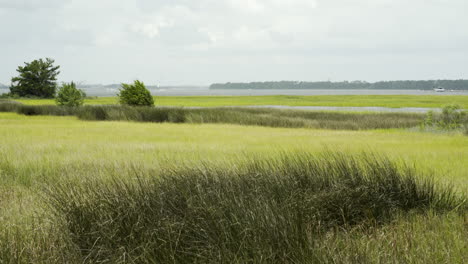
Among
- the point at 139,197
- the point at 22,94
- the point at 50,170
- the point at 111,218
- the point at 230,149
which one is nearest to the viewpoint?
the point at 111,218

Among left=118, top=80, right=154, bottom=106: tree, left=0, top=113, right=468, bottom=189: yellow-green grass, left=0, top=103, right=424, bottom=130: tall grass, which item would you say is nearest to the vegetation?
left=0, top=103, right=424, bottom=130: tall grass

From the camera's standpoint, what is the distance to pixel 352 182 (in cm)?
632

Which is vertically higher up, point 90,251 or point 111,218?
point 111,218

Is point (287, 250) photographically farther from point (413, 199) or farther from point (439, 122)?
point (439, 122)

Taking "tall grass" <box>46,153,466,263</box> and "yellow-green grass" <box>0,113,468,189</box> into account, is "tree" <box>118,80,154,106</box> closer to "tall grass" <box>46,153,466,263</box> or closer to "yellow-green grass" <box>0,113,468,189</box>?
"yellow-green grass" <box>0,113,468,189</box>

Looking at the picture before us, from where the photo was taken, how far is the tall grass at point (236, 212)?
428 centimetres

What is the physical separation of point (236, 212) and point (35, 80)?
231ft

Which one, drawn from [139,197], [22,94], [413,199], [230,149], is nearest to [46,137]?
[230,149]

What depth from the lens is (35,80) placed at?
221ft

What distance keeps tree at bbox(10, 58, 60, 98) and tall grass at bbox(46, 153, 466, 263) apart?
66.9 meters

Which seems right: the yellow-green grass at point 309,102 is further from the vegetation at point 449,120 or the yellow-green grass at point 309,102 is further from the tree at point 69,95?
the vegetation at point 449,120

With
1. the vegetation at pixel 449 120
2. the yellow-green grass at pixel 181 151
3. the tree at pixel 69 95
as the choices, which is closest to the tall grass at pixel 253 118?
the vegetation at pixel 449 120

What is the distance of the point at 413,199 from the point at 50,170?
7.00 metres

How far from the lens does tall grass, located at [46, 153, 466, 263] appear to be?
4277mm
